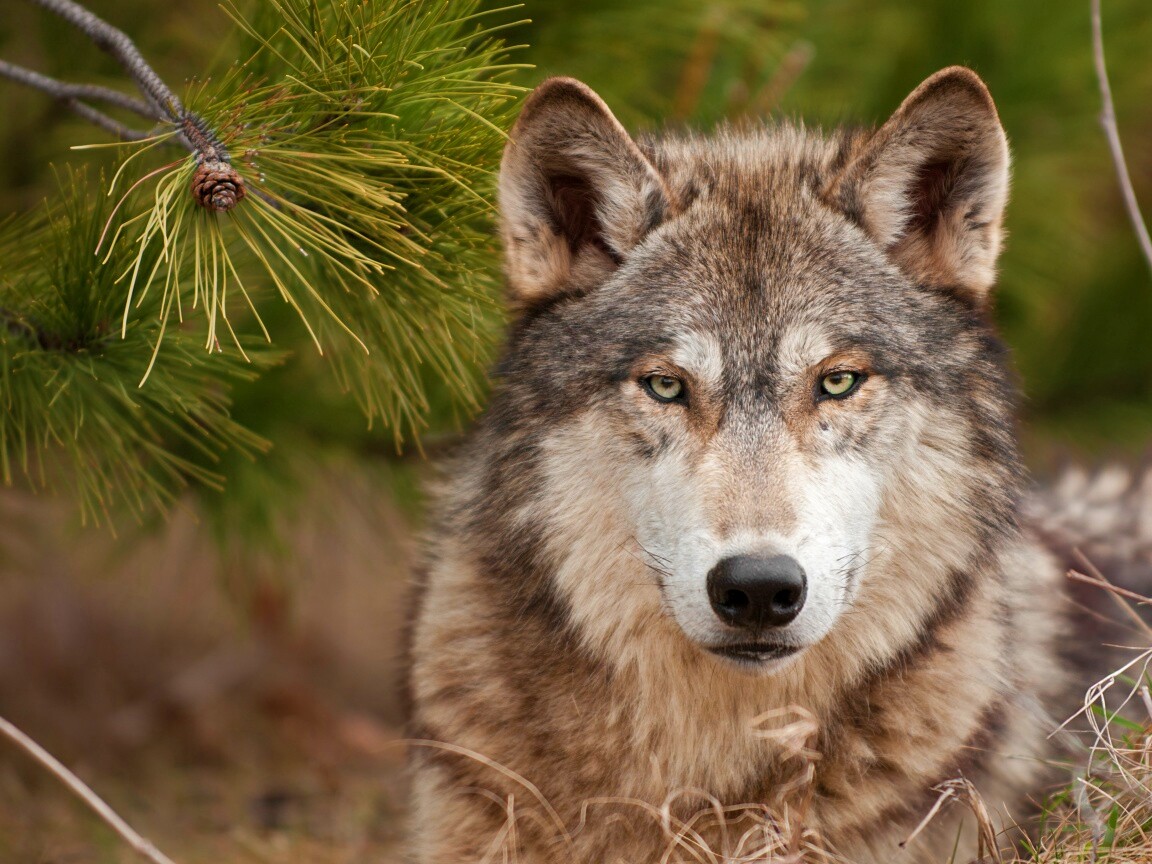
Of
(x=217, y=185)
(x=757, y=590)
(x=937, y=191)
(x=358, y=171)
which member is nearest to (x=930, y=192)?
(x=937, y=191)

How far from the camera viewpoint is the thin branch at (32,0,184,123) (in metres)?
2.81

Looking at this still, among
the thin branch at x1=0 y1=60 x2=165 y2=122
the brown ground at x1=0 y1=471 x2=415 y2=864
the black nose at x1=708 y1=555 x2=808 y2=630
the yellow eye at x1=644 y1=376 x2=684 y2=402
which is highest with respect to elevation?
the thin branch at x1=0 y1=60 x2=165 y2=122

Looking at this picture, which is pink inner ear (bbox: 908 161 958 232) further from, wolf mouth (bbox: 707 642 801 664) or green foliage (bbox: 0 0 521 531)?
wolf mouth (bbox: 707 642 801 664)

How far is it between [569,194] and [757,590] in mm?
1250

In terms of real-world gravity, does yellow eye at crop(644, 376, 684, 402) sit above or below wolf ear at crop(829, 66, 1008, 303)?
below

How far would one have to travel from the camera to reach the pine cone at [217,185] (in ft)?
8.83

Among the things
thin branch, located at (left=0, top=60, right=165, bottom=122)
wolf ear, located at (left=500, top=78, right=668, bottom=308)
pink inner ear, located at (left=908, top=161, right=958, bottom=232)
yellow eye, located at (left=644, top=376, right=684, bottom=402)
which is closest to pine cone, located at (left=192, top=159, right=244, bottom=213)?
thin branch, located at (left=0, top=60, right=165, bottom=122)

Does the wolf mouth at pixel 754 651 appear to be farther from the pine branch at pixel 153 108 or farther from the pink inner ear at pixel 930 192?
the pine branch at pixel 153 108

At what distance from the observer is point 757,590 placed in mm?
2635

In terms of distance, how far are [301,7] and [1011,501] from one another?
7.03ft

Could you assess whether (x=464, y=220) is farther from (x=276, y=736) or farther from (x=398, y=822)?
(x=276, y=736)

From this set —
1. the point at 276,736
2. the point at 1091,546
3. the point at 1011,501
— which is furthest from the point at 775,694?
the point at 276,736

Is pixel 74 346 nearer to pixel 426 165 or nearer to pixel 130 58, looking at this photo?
pixel 130 58

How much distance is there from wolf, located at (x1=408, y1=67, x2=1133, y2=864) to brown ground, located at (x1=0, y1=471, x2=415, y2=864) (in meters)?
1.31
